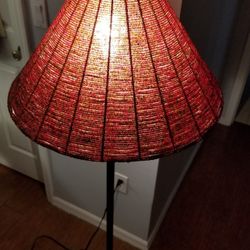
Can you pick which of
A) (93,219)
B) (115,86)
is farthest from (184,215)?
(115,86)

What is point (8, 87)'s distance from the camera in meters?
1.44

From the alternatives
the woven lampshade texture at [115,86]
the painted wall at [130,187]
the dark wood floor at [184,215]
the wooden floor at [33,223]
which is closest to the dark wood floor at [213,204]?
the dark wood floor at [184,215]

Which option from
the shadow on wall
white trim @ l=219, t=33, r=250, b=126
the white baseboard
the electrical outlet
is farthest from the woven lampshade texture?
white trim @ l=219, t=33, r=250, b=126

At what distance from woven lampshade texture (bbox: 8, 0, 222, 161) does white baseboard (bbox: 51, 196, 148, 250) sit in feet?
3.74

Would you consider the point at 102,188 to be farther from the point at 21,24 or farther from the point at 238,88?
the point at 238,88

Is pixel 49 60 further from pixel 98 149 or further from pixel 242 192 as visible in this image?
pixel 242 192

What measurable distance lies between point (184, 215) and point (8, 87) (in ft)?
3.70

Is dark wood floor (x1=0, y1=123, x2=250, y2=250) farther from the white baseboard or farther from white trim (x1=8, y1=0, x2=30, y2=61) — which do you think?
white trim (x1=8, y1=0, x2=30, y2=61)

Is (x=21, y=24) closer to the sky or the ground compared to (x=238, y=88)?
closer to the sky

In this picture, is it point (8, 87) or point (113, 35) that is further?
point (8, 87)

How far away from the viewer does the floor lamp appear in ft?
1.47

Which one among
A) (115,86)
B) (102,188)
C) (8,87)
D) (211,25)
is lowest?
(102,188)

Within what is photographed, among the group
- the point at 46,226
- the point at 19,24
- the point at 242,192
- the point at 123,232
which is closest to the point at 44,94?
the point at 19,24

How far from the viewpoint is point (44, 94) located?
0.49m
